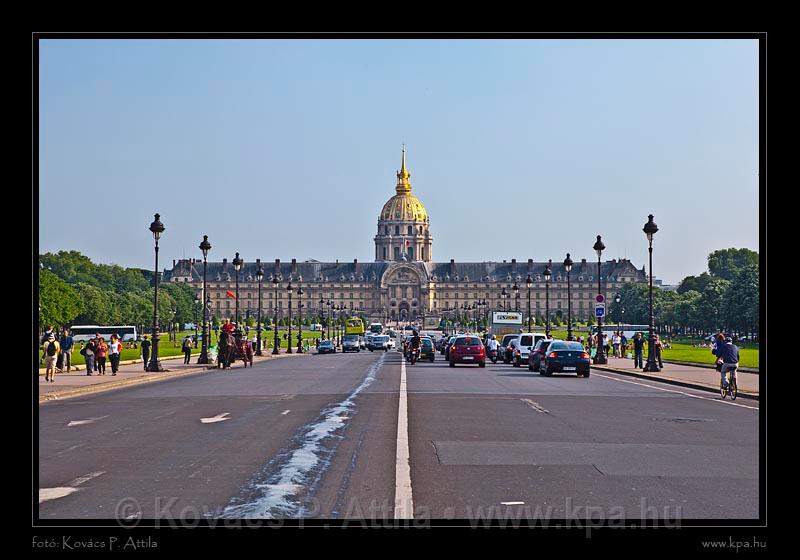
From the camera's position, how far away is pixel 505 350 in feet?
203

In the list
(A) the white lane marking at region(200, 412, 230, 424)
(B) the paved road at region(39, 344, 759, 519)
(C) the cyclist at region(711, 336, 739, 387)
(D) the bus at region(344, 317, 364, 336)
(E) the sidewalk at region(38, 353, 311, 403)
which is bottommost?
(D) the bus at region(344, 317, 364, 336)

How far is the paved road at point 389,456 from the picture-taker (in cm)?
1016

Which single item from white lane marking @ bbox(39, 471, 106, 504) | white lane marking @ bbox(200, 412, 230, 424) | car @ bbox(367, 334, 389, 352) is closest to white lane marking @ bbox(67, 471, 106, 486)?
white lane marking @ bbox(39, 471, 106, 504)

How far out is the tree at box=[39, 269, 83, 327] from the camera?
355 feet

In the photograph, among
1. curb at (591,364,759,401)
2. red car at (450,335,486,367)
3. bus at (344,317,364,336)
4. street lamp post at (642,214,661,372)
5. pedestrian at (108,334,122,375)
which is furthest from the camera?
bus at (344,317,364,336)

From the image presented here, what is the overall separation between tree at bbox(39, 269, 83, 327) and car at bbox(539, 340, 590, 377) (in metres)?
70.7

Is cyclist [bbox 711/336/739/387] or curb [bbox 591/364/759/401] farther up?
cyclist [bbox 711/336/739/387]

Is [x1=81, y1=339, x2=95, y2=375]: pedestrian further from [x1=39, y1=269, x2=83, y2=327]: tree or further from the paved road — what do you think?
[x1=39, y1=269, x2=83, y2=327]: tree

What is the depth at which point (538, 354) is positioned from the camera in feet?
150

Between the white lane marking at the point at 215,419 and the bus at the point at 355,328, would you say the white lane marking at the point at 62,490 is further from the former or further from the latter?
the bus at the point at 355,328
